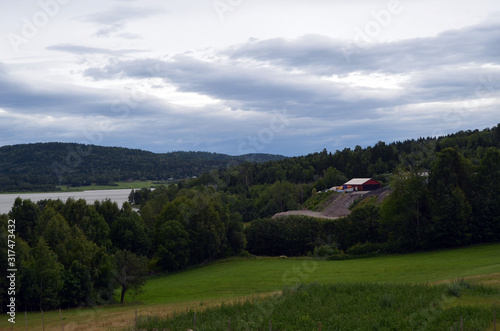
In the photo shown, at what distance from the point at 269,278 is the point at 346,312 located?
23.8 m

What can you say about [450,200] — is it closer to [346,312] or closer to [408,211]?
[408,211]

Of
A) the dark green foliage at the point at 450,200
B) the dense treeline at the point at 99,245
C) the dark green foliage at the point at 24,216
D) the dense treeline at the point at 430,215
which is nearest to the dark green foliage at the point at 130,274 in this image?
the dense treeline at the point at 99,245

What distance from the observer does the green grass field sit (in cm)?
3078

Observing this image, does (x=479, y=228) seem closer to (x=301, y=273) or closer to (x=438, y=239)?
(x=438, y=239)

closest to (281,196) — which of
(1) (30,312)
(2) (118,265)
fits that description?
(2) (118,265)

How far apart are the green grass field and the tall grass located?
4054 mm

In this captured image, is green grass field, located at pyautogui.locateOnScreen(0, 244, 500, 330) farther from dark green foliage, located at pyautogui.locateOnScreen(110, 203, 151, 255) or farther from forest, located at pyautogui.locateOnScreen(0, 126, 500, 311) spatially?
dark green foliage, located at pyautogui.locateOnScreen(110, 203, 151, 255)

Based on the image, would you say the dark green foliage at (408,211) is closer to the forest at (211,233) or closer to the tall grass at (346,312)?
the forest at (211,233)

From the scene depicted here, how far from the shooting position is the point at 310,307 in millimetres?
23906

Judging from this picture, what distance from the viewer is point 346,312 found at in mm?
22656

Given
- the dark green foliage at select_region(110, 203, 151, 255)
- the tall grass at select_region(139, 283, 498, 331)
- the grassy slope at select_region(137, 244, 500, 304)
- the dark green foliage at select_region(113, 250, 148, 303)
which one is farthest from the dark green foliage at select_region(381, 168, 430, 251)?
the dark green foliage at select_region(110, 203, 151, 255)

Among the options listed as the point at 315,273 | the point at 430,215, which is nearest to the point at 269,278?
the point at 315,273

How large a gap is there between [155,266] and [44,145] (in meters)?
154

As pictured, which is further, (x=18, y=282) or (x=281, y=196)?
(x=281, y=196)
